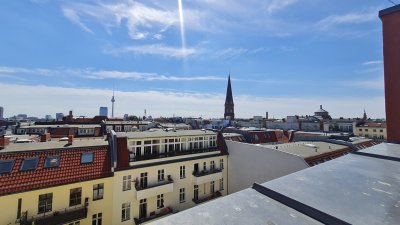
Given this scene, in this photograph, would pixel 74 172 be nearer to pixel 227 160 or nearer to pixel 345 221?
pixel 227 160

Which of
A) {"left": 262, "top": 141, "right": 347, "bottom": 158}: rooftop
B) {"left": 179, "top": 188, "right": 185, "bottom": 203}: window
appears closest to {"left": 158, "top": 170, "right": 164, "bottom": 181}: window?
{"left": 179, "top": 188, "right": 185, "bottom": 203}: window

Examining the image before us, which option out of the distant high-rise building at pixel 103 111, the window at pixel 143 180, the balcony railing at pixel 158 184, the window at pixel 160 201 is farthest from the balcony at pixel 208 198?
the distant high-rise building at pixel 103 111

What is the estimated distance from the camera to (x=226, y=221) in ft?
6.91

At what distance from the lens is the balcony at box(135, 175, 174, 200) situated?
17.7 meters

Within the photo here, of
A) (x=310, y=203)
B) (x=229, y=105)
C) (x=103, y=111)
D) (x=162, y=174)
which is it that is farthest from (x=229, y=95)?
(x=310, y=203)

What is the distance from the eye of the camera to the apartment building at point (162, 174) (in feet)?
58.0

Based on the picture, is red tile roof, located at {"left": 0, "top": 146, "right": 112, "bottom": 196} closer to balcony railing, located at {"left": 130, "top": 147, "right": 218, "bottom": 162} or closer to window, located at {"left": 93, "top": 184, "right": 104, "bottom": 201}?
window, located at {"left": 93, "top": 184, "right": 104, "bottom": 201}

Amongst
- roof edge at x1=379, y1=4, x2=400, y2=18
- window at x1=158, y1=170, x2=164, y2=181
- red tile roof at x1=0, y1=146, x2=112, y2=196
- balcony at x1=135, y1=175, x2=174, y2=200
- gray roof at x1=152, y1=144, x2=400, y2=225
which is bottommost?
balcony at x1=135, y1=175, x2=174, y2=200

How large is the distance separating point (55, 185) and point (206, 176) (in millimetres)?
12895

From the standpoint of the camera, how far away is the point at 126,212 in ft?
57.7

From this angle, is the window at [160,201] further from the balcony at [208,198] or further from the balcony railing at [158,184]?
the balcony at [208,198]

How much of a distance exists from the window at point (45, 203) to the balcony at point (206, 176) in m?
11.8

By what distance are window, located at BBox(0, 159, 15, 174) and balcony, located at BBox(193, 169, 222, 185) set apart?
46.5 ft

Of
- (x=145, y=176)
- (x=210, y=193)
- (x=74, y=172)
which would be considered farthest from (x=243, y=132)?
(x=74, y=172)
